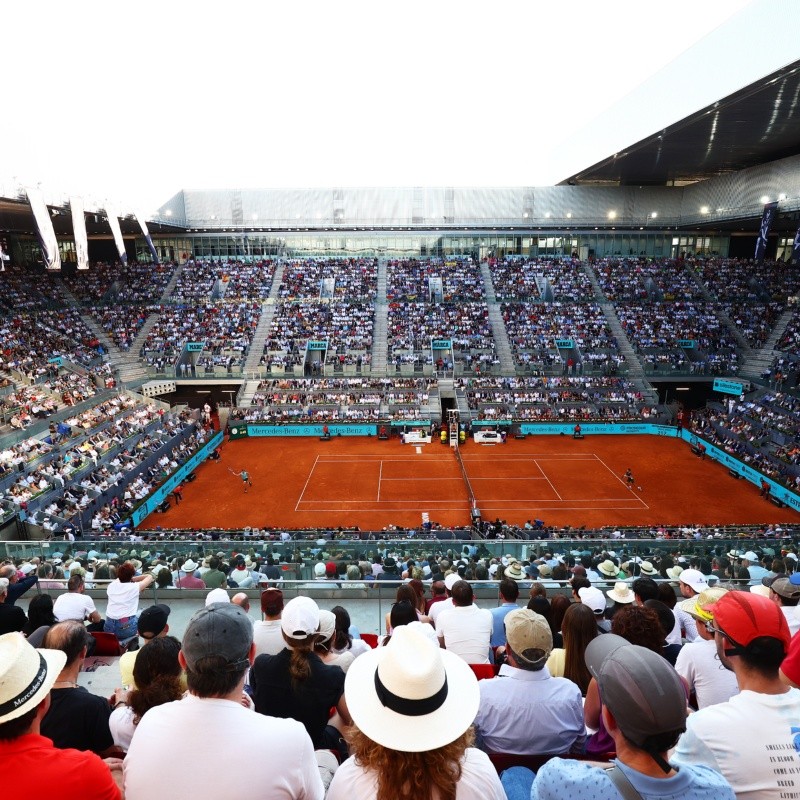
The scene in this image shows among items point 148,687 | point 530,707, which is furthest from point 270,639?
point 530,707

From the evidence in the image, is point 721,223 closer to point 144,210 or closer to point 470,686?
point 144,210

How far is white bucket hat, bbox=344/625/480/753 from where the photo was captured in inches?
81.3

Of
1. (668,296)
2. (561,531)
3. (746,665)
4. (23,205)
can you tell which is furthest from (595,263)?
(746,665)

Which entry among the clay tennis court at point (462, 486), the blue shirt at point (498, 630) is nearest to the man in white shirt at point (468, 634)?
the blue shirt at point (498, 630)

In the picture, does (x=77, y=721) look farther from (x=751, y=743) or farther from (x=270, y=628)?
(x=751, y=743)

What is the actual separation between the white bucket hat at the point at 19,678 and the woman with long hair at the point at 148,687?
3.82 feet

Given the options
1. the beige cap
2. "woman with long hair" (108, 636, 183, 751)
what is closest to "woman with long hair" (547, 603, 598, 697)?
the beige cap

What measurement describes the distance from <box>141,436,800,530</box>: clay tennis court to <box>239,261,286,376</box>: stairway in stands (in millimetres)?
5625

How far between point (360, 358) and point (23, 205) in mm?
23327

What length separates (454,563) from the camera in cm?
1048

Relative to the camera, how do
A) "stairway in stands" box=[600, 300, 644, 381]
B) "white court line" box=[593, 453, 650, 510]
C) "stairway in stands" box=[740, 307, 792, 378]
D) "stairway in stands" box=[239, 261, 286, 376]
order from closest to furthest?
"white court line" box=[593, 453, 650, 510], "stairway in stands" box=[740, 307, 792, 378], "stairway in stands" box=[239, 261, 286, 376], "stairway in stands" box=[600, 300, 644, 381]

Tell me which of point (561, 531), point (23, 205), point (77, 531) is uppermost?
point (23, 205)

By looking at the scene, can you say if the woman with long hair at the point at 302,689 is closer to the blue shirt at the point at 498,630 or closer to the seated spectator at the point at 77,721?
the seated spectator at the point at 77,721

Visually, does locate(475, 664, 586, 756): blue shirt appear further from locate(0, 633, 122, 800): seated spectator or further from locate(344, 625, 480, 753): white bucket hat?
locate(0, 633, 122, 800): seated spectator
